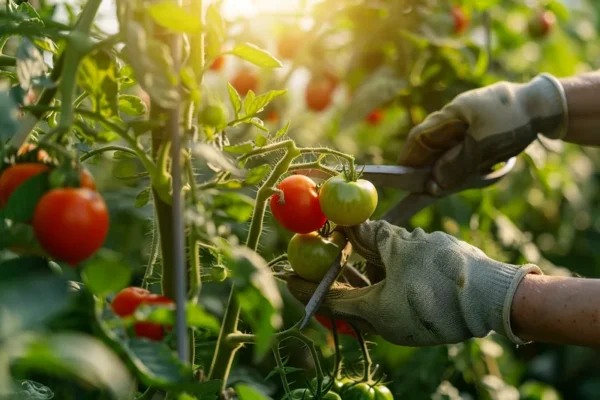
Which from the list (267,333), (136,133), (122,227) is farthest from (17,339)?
(122,227)

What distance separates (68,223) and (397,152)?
1856 mm

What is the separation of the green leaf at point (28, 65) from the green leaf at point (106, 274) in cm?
28

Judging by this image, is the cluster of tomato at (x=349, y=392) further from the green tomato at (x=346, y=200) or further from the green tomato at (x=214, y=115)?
the green tomato at (x=214, y=115)

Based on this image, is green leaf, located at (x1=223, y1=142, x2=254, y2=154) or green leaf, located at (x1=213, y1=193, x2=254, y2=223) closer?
green leaf, located at (x1=213, y1=193, x2=254, y2=223)

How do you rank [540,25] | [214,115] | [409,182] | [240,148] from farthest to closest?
[540,25] → [409,182] → [240,148] → [214,115]

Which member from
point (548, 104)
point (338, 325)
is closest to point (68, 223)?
point (338, 325)

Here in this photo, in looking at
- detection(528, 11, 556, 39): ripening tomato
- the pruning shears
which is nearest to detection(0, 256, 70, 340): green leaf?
the pruning shears

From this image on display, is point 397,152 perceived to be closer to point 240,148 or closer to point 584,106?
point 584,106

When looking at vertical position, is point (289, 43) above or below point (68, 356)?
below

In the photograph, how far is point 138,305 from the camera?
36.4 inches

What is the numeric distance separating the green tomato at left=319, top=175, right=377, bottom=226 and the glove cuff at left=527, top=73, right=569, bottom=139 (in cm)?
92

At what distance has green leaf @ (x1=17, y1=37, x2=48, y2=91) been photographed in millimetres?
892

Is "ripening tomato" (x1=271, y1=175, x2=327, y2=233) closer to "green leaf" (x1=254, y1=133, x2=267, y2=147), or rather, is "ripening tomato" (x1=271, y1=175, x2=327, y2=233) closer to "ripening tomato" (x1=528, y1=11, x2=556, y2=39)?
"green leaf" (x1=254, y1=133, x2=267, y2=147)

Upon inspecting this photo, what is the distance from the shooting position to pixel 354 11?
8.39ft
